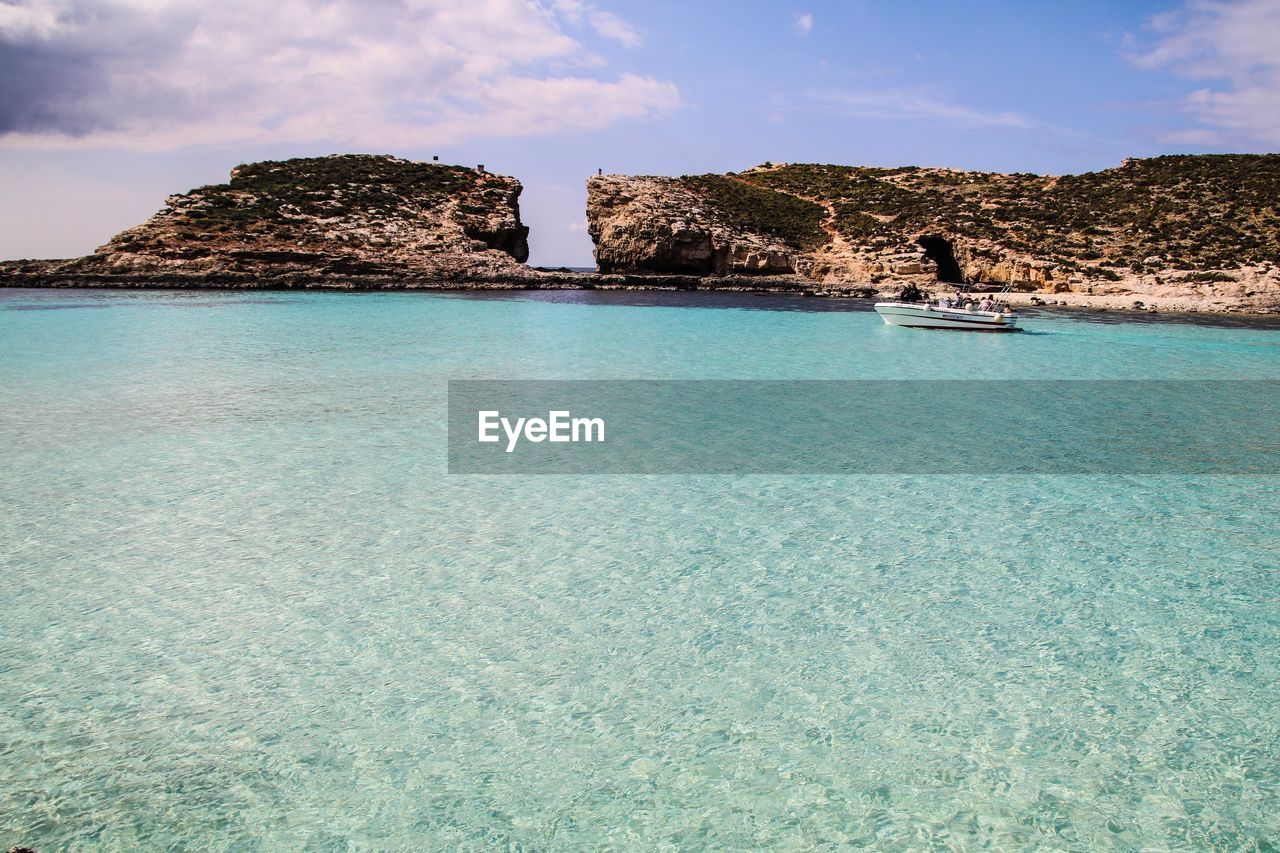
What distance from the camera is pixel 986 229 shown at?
53125 millimetres

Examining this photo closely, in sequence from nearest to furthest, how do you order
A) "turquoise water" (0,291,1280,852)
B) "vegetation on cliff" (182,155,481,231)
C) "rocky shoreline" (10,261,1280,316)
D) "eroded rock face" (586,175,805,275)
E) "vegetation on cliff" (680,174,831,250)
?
"turquoise water" (0,291,1280,852)
"rocky shoreline" (10,261,1280,316)
"vegetation on cliff" (182,155,481,231)
"eroded rock face" (586,175,805,275)
"vegetation on cliff" (680,174,831,250)

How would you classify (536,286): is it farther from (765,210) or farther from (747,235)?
(765,210)

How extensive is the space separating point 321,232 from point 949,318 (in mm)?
37743

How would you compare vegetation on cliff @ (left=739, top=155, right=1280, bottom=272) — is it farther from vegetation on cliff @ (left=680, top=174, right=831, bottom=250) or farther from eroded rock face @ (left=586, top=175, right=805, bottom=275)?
eroded rock face @ (left=586, top=175, right=805, bottom=275)

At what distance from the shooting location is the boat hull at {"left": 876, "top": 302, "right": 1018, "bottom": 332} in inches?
1075

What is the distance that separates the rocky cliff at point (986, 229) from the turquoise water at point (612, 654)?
4367 cm

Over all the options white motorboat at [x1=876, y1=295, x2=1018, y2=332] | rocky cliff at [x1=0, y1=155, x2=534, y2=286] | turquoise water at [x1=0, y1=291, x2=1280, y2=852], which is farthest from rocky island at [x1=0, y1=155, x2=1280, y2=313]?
turquoise water at [x1=0, y1=291, x2=1280, y2=852]

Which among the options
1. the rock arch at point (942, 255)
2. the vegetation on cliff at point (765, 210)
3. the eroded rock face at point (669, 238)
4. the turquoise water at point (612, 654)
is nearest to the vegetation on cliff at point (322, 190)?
the eroded rock face at point (669, 238)

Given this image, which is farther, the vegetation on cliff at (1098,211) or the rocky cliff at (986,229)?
the vegetation on cliff at (1098,211)

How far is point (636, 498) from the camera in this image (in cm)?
775

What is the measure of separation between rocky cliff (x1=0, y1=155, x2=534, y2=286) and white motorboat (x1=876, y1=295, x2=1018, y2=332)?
1083 inches

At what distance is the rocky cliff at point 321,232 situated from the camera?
146ft

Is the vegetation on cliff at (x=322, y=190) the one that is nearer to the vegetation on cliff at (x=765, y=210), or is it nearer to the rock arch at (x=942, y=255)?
the vegetation on cliff at (x=765, y=210)

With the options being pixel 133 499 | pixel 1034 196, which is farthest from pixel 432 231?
pixel 133 499
